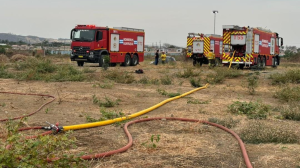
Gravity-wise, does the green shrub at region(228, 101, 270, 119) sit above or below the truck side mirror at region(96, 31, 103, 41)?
below

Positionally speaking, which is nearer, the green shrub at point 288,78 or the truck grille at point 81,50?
the green shrub at point 288,78

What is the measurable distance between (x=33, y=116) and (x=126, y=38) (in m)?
21.2

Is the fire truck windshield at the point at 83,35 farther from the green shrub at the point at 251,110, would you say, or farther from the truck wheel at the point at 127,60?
the green shrub at the point at 251,110

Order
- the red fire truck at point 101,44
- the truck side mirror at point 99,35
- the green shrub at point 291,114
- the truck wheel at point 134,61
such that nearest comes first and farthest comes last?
1. the green shrub at point 291,114
2. the red fire truck at point 101,44
3. the truck side mirror at point 99,35
4. the truck wheel at point 134,61

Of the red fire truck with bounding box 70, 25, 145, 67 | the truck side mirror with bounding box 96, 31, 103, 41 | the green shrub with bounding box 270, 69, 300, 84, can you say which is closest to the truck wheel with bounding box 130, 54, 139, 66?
the red fire truck with bounding box 70, 25, 145, 67

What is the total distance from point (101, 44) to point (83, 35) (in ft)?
4.49

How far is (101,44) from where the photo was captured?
25.3 metres

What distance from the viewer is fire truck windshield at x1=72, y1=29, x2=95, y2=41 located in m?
24.9

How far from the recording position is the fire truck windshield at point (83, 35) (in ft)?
81.6

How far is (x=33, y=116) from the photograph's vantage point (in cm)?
723

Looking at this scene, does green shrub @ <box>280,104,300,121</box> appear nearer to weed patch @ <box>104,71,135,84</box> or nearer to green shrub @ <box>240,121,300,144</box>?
green shrub @ <box>240,121,300,144</box>

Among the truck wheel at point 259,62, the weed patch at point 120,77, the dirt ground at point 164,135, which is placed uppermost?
the truck wheel at point 259,62

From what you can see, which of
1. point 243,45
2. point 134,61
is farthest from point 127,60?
point 243,45

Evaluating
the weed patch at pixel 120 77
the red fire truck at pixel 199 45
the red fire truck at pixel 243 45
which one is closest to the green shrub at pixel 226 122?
the weed patch at pixel 120 77
